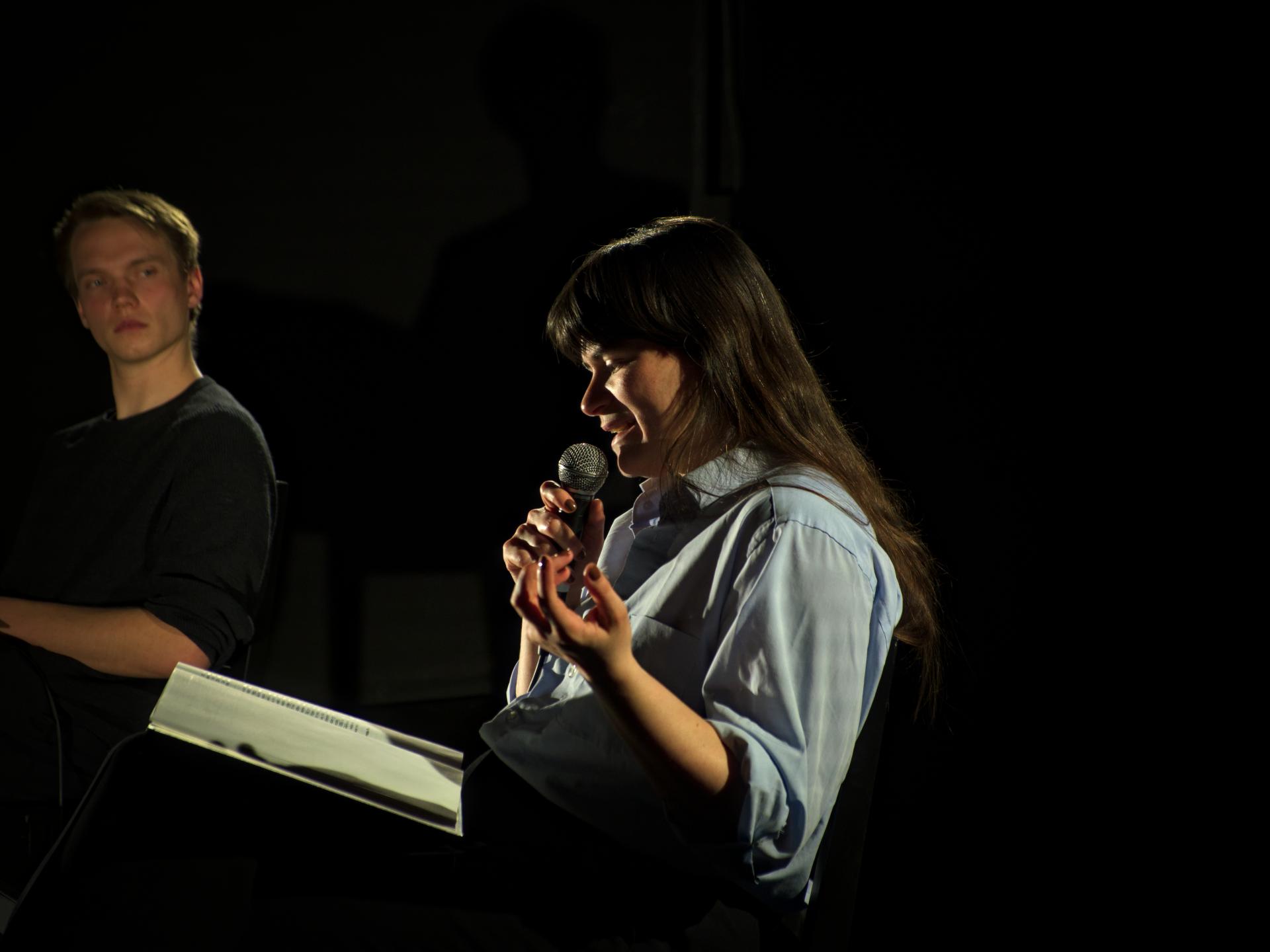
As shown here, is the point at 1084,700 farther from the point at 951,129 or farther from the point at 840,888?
the point at 951,129

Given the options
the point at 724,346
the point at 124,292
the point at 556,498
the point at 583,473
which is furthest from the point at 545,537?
the point at 124,292

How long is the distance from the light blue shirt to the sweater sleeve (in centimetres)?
71

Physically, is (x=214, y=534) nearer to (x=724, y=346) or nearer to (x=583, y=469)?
(x=583, y=469)

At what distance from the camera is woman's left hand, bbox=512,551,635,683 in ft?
2.54

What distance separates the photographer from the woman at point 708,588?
85cm

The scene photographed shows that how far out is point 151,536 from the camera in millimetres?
1671

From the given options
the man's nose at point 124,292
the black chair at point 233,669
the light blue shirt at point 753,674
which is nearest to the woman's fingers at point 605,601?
the light blue shirt at point 753,674

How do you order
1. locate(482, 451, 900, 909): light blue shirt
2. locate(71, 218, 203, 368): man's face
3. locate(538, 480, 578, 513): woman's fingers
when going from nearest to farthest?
locate(482, 451, 900, 909): light blue shirt, locate(538, 480, 578, 513): woman's fingers, locate(71, 218, 203, 368): man's face

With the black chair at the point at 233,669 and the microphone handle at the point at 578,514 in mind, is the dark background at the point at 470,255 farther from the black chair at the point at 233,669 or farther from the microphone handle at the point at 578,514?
the microphone handle at the point at 578,514

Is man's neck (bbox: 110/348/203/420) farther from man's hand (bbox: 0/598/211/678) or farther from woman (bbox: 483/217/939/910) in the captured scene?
woman (bbox: 483/217/939/910)

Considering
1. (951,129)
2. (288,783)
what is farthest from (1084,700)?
(288,783)

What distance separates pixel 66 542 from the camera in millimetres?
1757

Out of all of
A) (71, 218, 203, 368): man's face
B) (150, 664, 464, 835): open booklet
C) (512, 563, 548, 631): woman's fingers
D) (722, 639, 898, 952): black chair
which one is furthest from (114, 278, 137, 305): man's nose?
(722, 639, 898, 952): black chair

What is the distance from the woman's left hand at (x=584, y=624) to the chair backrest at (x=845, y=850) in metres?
0.37
